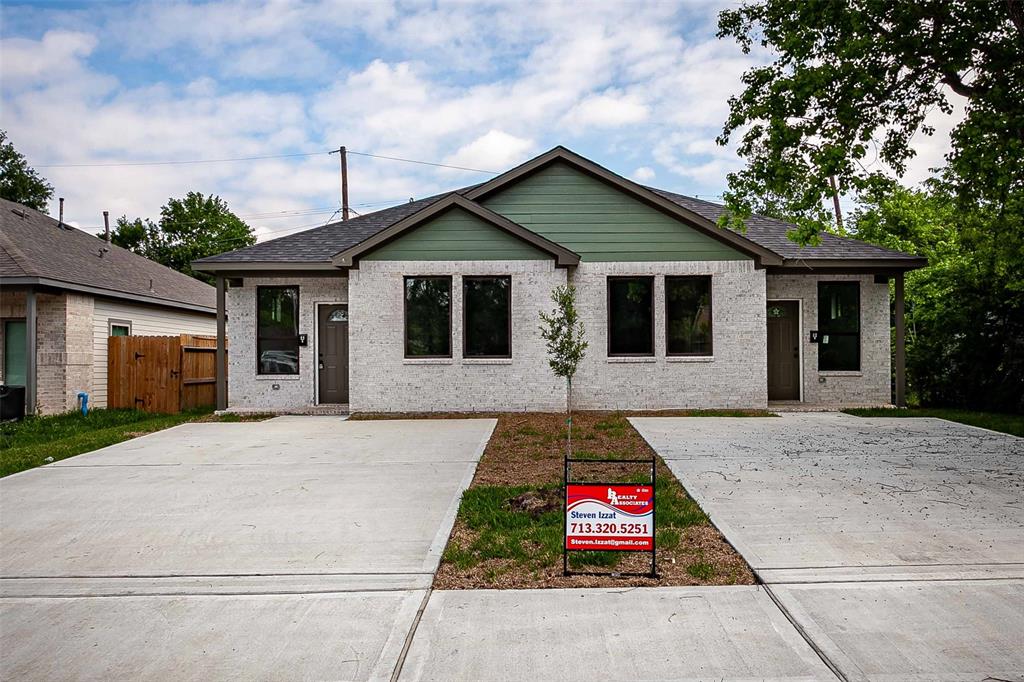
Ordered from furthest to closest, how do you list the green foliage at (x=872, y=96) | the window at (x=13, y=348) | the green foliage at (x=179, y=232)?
1. the green foliage at (x=179, y=232)
2. the window at (x=13, y=348)
3. the green foliage at (x=872, y=96)

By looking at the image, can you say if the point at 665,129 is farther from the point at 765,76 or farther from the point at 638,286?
the point at 765,76

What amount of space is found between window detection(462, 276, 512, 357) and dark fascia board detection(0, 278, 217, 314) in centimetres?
864

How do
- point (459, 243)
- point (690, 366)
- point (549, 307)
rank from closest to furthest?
1. point (549, 307)
2. point (459, 243)
3. point (690, 366)

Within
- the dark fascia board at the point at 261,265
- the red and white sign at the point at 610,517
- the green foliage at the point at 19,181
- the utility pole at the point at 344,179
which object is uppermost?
the green foliage at the point at 19,181

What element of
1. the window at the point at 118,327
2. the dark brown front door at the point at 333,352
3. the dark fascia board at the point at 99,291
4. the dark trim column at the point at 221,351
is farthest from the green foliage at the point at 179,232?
the dark brown front door at the point at 333,352

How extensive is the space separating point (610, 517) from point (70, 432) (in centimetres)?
1144

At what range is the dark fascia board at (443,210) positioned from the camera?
1356 centimetres

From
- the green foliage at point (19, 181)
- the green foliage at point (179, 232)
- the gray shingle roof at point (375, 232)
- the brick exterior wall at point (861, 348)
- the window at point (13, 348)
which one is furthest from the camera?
the green foliage at point (179, 232)

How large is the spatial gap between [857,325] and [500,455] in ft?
32.2

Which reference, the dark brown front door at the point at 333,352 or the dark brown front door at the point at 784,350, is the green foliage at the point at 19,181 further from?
the dark brown front door at the point at 784,350

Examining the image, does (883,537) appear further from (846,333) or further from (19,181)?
(19,181)

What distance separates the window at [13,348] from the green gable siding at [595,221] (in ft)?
35.5

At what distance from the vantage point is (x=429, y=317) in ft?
45.8

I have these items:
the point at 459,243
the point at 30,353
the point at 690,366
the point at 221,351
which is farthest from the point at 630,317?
the point at 30,353
